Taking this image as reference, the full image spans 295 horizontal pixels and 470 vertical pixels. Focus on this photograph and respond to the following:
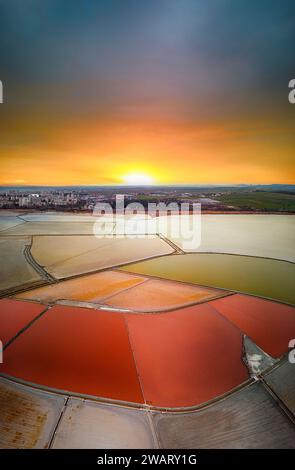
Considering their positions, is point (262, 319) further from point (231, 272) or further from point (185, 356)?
point (231, 272)

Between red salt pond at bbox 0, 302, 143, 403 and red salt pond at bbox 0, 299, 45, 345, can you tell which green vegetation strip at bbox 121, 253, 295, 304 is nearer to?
red salt pond at bbox 0, 302, 143, 403

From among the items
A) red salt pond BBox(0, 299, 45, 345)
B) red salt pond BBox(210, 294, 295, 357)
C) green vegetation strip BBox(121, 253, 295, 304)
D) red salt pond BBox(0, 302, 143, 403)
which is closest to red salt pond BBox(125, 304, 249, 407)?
red salt pond BBox(0, 302, 143, 403)

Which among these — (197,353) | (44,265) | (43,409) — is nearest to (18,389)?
(43,409)

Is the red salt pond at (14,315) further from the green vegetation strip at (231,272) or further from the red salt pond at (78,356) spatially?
the green vegetation strip at (231,272)

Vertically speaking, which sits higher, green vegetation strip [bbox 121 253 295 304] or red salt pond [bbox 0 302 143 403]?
green vegetation strip [bbox 121 253 295 304]

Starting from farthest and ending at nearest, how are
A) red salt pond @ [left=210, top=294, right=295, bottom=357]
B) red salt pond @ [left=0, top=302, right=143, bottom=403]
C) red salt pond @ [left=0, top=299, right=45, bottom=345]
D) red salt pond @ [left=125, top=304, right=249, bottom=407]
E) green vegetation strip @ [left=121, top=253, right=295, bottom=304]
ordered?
green vegetation strip @ [left=121, top=253, right=295, bottom=304], red salt pond @ [left=0, top=299, right=45, bottom=345], red salt pond @ [left=210, top=294, right=295, bottom=357], red salt pond @ [left=0, top=302, right=143, bottom=403], red salt pond @ [left=125, top=304, right=249, bottom=407]

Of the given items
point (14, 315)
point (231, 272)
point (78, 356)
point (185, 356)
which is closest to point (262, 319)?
point (185, 356)

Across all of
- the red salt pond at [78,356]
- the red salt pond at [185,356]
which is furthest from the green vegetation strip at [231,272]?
the red salt pond at [78,356]
